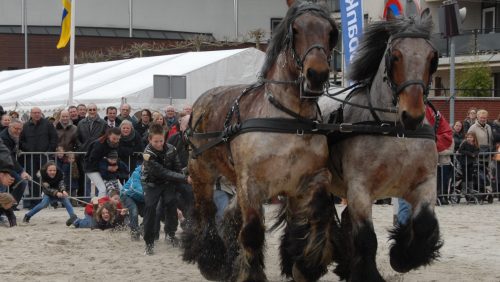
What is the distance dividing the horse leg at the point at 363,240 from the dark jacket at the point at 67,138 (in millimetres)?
11342

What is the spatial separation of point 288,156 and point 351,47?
6.19 m

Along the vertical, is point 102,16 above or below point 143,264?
above

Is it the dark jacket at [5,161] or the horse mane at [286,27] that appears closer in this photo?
the horse mane at [286,27]

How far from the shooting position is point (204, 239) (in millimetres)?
9477

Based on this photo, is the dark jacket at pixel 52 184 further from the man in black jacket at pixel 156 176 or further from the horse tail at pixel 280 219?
the horse tail at pixel 280 219

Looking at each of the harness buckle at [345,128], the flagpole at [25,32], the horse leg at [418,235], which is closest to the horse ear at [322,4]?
the harness buckle at [345,128]

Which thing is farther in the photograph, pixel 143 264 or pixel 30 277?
pixel 143 264

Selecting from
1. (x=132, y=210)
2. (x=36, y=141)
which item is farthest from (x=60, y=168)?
(x=132, y=210)

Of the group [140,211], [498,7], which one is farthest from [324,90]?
[498,7]

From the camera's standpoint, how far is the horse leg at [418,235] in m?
7.65

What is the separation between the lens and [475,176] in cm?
1877

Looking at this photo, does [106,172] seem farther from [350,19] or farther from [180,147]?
[350,19]

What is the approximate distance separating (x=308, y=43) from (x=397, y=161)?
1256mm

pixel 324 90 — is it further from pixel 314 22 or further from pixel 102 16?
pixel 102 16
